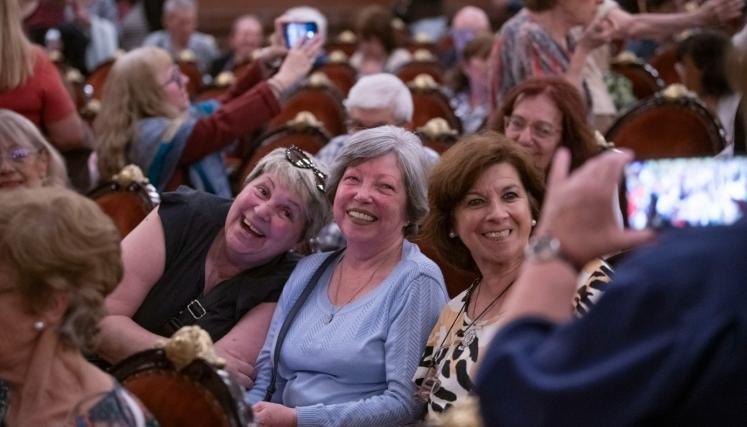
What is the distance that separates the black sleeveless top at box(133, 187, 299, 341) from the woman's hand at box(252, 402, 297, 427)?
0.35m

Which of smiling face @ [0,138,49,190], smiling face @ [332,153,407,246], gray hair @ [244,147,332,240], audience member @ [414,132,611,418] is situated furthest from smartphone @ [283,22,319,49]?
audience member @ [414,132,611,418]

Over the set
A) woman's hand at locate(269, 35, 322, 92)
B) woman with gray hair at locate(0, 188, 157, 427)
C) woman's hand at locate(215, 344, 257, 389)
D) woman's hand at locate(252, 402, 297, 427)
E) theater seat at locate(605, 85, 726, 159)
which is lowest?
theater seat at locate(605, 85, 726, 159)

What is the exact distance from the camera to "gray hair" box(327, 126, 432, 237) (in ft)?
9.86

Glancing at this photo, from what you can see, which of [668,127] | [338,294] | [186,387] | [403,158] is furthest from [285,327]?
[668,127]

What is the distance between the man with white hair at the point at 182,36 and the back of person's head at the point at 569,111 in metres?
5.04

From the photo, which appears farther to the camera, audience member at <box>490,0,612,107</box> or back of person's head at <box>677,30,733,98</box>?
back of person's head at <box>677,30,733,98</box>

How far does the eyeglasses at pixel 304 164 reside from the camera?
3127 mm

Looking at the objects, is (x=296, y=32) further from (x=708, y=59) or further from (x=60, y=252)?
(x=60, y=252)

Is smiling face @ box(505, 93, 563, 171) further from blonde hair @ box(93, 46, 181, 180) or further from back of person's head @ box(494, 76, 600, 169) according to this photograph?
blonde hair @ box(93, 46, 181, 180)

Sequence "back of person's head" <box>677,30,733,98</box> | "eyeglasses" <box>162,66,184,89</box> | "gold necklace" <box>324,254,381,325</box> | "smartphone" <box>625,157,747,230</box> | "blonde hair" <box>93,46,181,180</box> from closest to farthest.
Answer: "smartphone" <box>625,157,747,230</box>, "gold necklace" <box>324,254,381,325</box>, "blonde hair" <box>93,46,181,180</box>, "eyeglasses" <box>162,66,184,89</box>, "back of person's head" <box>677,30,733,98</box>

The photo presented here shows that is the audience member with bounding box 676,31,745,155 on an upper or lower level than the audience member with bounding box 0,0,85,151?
lower

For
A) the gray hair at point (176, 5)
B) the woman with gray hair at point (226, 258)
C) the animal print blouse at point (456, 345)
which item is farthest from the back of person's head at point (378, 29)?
the animal print blouse at point (456, 345)

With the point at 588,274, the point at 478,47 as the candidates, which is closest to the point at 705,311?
the point at 588,274

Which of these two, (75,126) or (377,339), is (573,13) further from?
(377,339)
